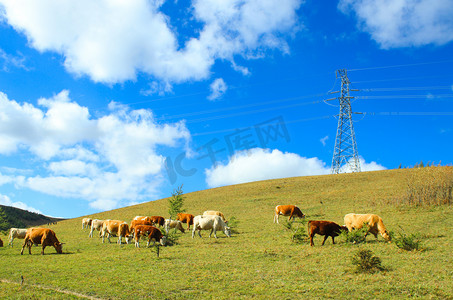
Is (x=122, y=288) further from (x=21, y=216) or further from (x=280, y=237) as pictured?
(x=21, y=216)

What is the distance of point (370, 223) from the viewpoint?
1834cm

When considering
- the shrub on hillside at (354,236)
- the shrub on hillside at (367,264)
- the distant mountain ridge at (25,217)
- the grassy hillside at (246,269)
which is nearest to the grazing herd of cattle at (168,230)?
the shrub on hillside at (354,236)

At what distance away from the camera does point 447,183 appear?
3156cm

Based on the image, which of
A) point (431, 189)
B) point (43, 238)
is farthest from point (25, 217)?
point (431, 189)

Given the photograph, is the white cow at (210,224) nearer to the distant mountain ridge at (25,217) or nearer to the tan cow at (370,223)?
the tan cow at (370,223)

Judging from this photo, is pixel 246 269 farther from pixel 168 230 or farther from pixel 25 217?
pixel 25 217

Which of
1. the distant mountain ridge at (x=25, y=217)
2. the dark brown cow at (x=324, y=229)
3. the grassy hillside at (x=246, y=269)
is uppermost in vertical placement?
the distant mountain ridge at (x=25, y=217)

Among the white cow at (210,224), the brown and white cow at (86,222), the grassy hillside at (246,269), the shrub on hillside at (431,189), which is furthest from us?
the brown and white cow at (86,222)

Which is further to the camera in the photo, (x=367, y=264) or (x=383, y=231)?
(x=383, y=231)

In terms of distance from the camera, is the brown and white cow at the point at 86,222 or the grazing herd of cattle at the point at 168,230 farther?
the brown and white cow at the point at 86,222

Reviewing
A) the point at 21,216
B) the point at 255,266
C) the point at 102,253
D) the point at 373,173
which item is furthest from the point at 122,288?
the point at 21,216

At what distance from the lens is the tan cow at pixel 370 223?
17984 mm

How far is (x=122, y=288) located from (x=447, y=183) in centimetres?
3325

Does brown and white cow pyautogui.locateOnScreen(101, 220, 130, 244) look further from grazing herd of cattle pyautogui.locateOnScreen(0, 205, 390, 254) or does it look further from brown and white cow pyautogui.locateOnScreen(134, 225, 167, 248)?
brown and white cow pyautogui.locateOnScreen(134, 225, 167, 248)
